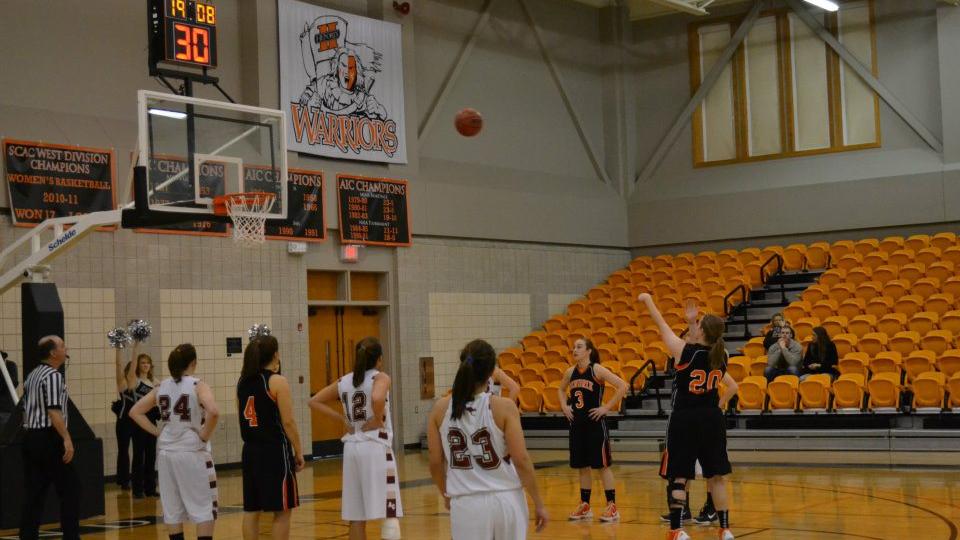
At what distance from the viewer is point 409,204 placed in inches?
748

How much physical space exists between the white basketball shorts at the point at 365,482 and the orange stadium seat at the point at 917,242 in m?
14.1

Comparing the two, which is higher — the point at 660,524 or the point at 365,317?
the point at 365,317

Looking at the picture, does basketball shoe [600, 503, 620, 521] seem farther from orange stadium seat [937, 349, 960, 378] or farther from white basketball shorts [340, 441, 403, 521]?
orange stadium seat [937, 349, 960, 378]

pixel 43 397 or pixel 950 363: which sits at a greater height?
pixel 43 397

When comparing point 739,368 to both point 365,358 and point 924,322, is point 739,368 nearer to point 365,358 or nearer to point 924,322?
point 924,322

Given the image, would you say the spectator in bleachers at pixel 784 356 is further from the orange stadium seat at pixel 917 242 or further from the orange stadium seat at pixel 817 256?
the orange stadium seat at pixel 817 256

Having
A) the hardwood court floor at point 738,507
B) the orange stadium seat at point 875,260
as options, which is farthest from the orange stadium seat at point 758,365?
the orange stadium seat at point 875,260

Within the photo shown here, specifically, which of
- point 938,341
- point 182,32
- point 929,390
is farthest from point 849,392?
point 182,32

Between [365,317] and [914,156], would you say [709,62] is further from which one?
[365,317]

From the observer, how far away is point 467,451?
5.32 metres

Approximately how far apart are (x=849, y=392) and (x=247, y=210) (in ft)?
26.4

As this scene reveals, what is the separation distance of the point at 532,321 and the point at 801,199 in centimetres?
561

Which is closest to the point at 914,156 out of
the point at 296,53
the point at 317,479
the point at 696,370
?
the point at 296,53

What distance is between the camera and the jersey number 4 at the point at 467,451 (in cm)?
529
